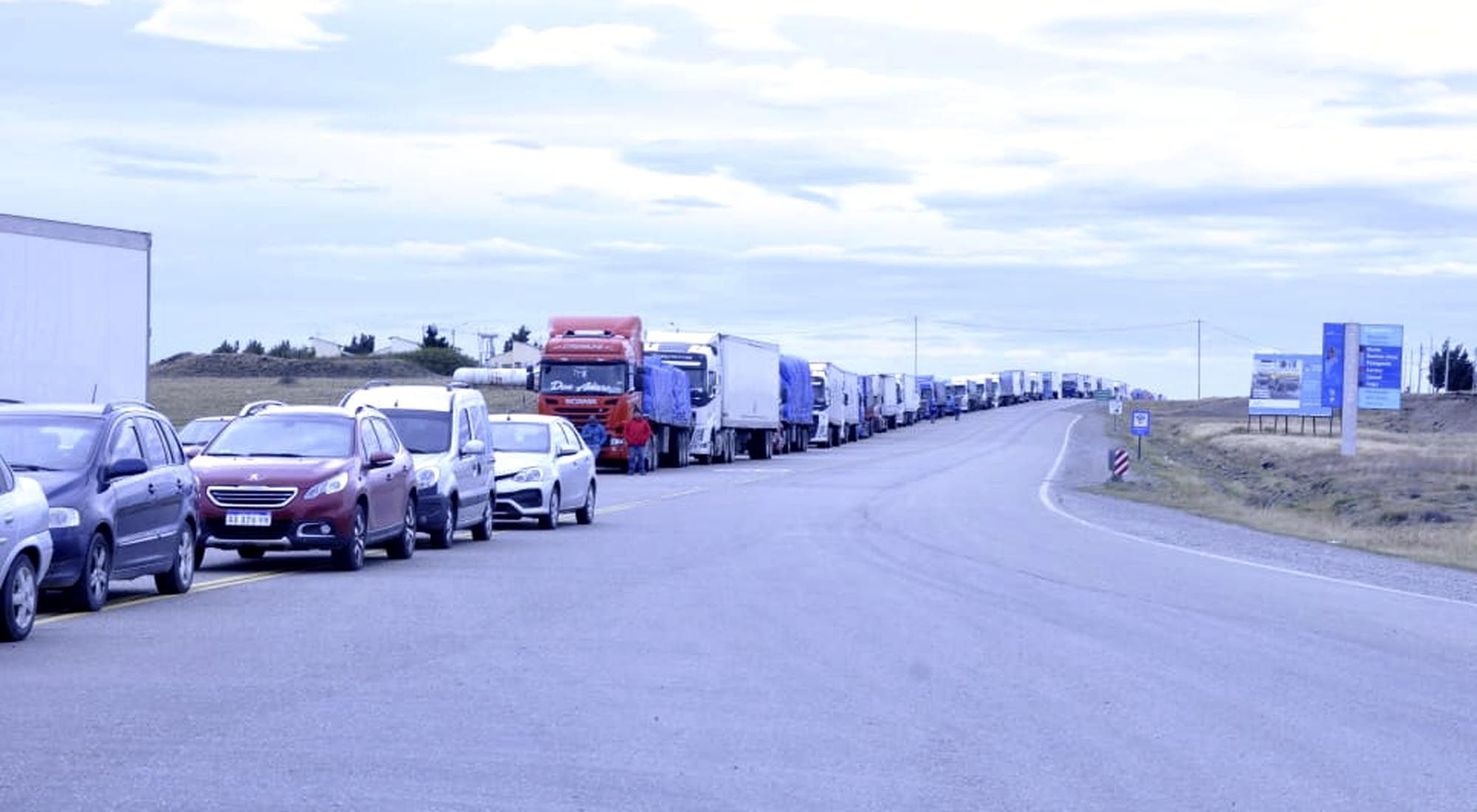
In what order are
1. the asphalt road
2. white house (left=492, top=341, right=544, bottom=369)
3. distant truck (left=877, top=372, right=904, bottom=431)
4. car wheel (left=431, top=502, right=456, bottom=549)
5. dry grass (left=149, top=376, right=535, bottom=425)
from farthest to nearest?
→ white house (left=492, top=341, right=544, bottom=369) → distant truck (left=877, top=372, right=904, bottom=431) → dry grass (left=149, top=376, right=535, bottom=425) → car wheel (left=431, top=502, right=456, bottom=549) → the asphalt road

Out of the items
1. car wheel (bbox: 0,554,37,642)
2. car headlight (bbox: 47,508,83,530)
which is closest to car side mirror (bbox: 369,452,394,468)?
car headlight (bbox: 47,508,83,530)

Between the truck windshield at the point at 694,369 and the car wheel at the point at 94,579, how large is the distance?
46.6m

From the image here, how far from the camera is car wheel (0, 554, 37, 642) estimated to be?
13602 millimetres

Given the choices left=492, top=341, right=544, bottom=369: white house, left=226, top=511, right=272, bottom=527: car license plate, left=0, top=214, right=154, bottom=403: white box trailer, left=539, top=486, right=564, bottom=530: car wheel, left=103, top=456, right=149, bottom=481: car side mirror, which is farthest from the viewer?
left=492, top=341, right=544, bottom=369: white house

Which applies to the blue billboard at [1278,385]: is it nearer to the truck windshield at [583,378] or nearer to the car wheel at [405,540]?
the truck windshield at [583,378]

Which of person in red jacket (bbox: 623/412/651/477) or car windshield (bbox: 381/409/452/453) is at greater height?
car windshield (bbox: 381/409/452/453)

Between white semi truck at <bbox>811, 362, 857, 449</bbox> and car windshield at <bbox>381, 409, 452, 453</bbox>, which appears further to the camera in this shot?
white semi truck at <bbox>811, 362, 857, 449</bbox>

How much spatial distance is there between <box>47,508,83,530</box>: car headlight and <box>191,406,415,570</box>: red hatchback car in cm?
396

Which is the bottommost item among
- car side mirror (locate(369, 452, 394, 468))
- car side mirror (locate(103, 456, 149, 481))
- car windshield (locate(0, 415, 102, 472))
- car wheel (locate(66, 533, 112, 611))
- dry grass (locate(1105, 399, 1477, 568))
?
dry grass (locate(1105, 399, 1477, 568))

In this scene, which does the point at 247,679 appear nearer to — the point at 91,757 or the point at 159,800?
the point at 91,757

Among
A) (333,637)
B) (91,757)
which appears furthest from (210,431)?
(91,757)

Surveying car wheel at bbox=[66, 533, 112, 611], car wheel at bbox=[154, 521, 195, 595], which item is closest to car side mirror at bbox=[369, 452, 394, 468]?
car wheel at bbox=[154, 521, 195, 595]

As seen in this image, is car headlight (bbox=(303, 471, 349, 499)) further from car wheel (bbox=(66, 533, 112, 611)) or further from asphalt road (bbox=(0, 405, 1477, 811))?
car wheel (bbox=(66, 533, 112, 611))

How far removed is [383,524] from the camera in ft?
72.2
